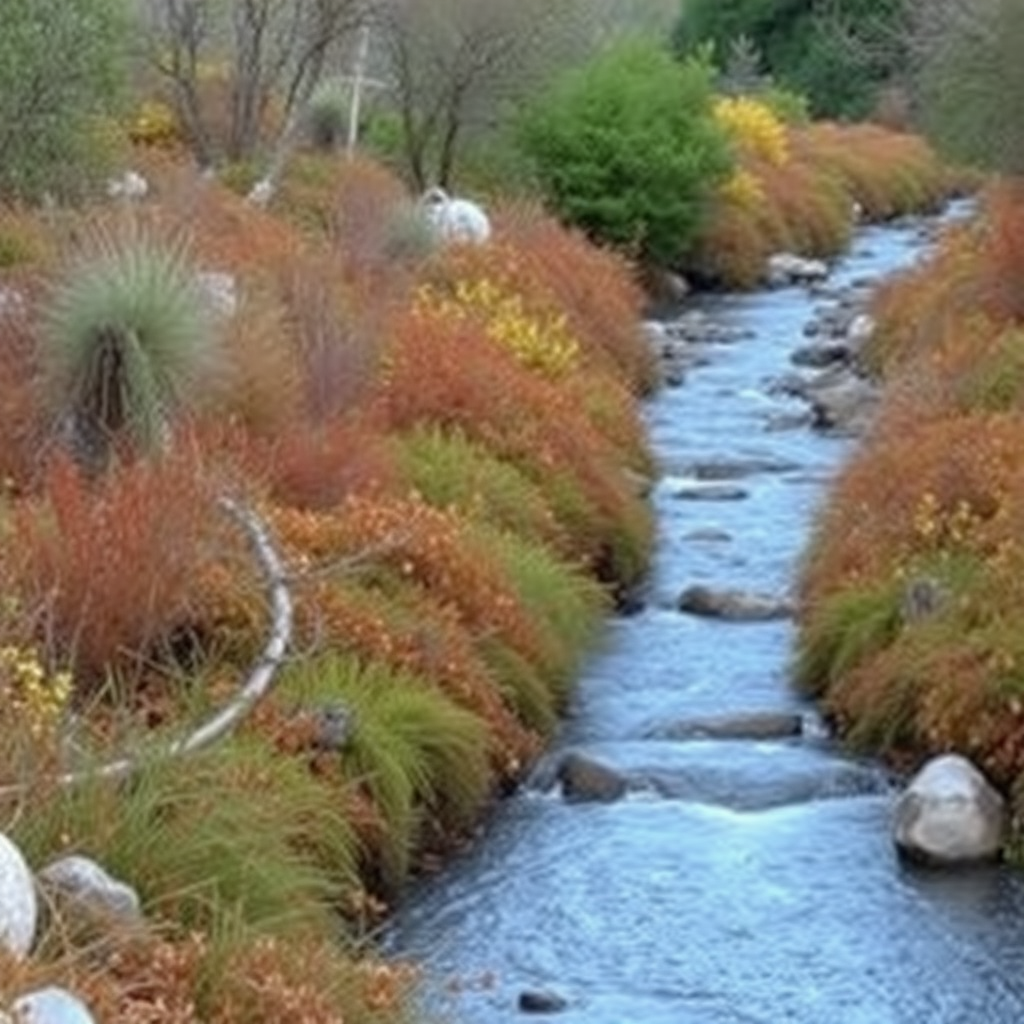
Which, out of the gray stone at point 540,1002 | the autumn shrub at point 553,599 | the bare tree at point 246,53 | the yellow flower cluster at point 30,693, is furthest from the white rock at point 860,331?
the yellow flower cluster at point 30,693

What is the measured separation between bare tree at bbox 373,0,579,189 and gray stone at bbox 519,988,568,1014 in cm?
2163

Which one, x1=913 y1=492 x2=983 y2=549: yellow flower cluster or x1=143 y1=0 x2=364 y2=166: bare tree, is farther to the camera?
x1=143 y1=0 x2=364 y2=166: bare tree

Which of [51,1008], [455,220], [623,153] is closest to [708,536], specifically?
[455,220]

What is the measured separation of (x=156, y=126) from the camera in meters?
30.6

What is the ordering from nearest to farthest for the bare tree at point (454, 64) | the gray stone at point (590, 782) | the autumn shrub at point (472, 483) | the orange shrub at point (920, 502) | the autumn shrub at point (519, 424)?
the gray stone at point (590, 782) → the orange shrub at point (920, 502) → the autumn shrub at point (472, 483) → the autumn shrub at point (519, 424) → the bare tree at point (454, 64)

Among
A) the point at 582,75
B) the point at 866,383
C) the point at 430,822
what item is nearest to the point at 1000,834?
the point at 430,822

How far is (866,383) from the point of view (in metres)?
24.9

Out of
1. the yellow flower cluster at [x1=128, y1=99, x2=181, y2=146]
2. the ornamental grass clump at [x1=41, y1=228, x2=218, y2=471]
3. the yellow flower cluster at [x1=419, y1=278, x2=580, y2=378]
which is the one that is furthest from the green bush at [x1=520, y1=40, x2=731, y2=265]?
the ornamental grass clump at [x1=41, y1=228, x2=218, y2=471]

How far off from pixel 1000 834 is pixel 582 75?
2123 centimetres

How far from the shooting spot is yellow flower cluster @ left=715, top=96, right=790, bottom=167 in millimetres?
40031

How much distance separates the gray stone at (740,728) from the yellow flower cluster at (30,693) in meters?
5.11

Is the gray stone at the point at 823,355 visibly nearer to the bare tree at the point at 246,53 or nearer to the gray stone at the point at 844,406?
the gray stone at the point at 844,406

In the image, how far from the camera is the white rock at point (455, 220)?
24.0 metres

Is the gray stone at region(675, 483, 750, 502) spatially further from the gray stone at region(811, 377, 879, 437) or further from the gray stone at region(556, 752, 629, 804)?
the gray stone at region(556, 752, 629, 804)
